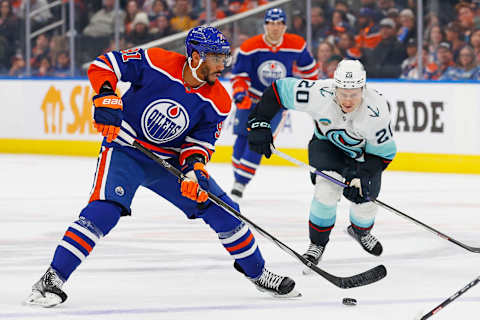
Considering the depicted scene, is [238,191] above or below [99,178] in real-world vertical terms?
below

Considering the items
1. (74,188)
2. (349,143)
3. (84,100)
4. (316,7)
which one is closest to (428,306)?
(349,143)

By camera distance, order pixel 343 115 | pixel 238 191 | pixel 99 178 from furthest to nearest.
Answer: pixel 238 191 → pixel 343 115 → pixel 99 178

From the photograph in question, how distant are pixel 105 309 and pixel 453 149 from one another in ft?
17.5

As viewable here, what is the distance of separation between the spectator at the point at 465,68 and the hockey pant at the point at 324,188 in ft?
13.6

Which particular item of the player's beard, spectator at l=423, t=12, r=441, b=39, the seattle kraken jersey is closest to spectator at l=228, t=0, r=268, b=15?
spectator at l=423, t=12, r=441, b=39

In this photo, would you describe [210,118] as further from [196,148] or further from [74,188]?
[74,188]

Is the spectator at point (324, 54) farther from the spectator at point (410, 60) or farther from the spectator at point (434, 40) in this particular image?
the spectator at point (434, 40)

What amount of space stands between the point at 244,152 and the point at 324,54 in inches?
89.3

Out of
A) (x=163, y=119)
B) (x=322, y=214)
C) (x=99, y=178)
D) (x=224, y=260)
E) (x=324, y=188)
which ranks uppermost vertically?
(x=163, y=119)

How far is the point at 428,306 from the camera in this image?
3.62m

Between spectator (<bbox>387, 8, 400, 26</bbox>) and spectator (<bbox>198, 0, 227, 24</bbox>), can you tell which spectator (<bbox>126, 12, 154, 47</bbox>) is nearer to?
spectator (<bbox>198, 0, 227, 24</bbox>)

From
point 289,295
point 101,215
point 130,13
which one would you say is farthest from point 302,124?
point 101,215

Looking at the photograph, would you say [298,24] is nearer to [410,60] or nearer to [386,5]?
[386,5]

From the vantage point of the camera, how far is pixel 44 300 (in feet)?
11.4
